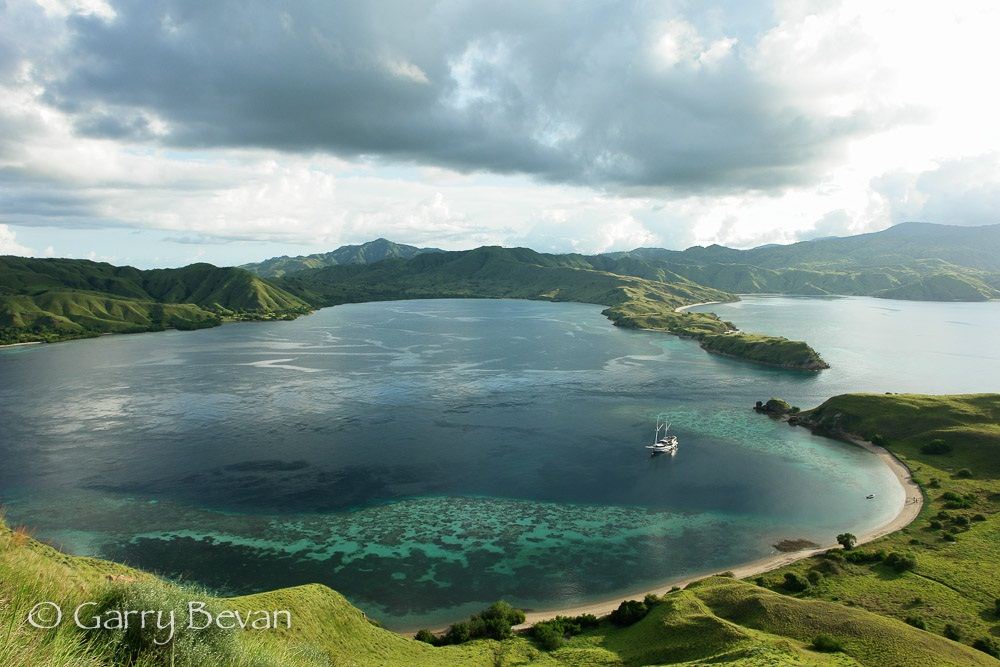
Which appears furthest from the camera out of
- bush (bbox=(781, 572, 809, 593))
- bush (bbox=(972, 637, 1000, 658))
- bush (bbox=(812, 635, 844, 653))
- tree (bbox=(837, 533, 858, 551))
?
tree (bbox=(837, 533, 858, 551))

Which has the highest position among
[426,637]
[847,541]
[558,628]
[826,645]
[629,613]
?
[826,645]

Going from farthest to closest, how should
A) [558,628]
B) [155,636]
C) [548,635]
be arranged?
[558,628]
[548,635]
[155,636]

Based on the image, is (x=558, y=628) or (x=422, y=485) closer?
(x=558, y=628)

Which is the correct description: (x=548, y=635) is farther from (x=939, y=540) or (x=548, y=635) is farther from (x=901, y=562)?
(x=939, y=540)

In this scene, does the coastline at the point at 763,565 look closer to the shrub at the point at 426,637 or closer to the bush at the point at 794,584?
the shrub at the point at 426,637

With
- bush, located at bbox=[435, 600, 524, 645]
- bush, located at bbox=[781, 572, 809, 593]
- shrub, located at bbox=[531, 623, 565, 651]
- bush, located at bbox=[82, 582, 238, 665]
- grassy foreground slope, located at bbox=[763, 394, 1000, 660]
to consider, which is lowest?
bush, located at bbox=[435, 600, 524, 645]

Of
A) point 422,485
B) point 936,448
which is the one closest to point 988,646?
point 422,485

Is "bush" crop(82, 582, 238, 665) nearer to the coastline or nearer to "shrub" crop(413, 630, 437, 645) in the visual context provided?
"shrub" crop(413, 630, 437, 645)

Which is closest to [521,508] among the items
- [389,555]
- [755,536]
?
[389,555]

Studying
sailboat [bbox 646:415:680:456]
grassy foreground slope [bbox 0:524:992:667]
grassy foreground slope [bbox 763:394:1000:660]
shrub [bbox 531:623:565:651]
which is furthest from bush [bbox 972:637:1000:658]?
sailboat [bbox 646:415:680:456]
